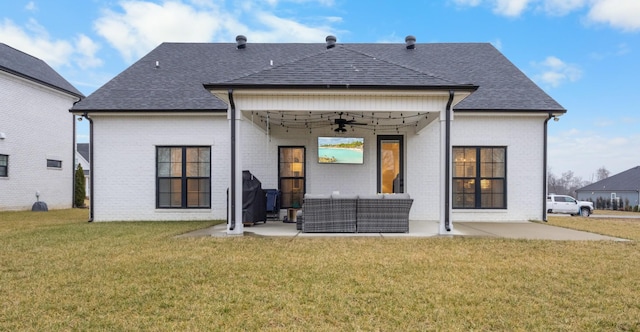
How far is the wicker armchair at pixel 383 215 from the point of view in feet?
23.4

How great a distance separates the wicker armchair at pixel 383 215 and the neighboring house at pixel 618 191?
3766cm

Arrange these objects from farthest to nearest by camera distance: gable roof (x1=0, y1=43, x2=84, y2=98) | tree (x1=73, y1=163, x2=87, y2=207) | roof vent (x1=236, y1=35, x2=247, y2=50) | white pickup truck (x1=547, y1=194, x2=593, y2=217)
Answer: white pickup truck (x1=547, y1=194, x2=593, y2=217), tree (x1=73, y1=163, x2=87, y2=207), gable roof (x1=0, y1=43, x2=84, y2=98), roof vent (x1=236, y1=35, x2=247, y2=50)

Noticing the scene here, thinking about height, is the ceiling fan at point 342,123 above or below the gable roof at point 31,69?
below

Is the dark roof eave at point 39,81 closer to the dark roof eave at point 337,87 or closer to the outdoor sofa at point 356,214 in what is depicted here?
the dark roof eave at point 337,87

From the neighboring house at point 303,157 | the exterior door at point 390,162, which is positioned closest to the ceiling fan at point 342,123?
the neighboring house at point 303,157

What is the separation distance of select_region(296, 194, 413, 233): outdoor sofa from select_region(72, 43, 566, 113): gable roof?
222cm

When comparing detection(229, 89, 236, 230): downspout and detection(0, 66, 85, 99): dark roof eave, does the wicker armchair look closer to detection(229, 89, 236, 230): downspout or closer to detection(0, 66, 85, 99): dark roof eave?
detection(229, 89, 236, 230): downspout

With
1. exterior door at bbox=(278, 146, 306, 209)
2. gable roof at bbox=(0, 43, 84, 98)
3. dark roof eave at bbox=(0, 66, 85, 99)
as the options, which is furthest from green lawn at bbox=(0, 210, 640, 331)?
gable roof at bbox=(0, 43, 84, 98)

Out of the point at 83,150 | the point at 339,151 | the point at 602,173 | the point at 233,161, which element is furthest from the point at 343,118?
the point at 602,173

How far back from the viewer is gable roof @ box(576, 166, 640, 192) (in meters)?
35.8

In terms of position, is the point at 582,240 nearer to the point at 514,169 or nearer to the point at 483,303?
the point at 514,169

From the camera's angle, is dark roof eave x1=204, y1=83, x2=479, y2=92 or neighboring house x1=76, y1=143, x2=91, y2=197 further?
neighboring house x1=76, y1=143, x2=91, y2=197

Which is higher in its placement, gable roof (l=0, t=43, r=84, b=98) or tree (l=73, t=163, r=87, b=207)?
gable roof (l=0, t=43, r=84, b=98)

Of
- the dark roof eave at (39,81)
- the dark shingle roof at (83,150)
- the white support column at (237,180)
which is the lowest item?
the white support column at (237,180)
